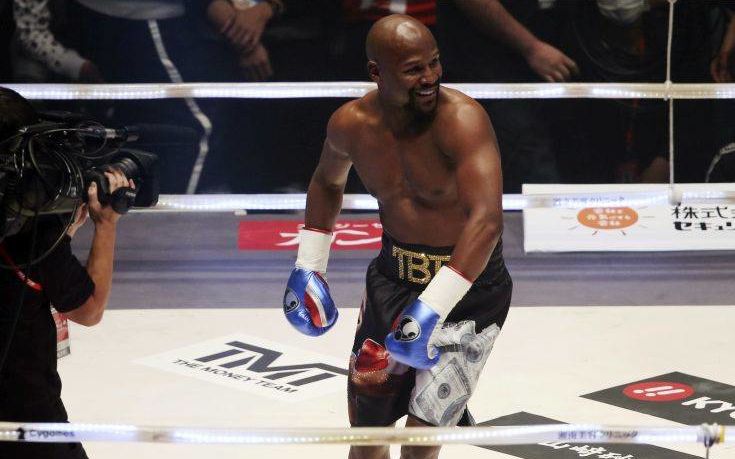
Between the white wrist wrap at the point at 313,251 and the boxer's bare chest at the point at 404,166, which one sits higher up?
the boxer's bare chest at the point at 404,166

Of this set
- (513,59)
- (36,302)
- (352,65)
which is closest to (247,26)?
(352,65)

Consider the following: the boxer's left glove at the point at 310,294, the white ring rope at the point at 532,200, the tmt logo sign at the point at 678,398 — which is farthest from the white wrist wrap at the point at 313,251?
the white ring rope at the point at 532,200

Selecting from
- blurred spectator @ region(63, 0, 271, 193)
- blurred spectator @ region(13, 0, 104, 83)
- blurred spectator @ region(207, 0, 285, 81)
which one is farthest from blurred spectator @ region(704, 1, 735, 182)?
blurred spectator @ region(13, 0, 104, 83)

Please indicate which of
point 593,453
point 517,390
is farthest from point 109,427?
point 517,390

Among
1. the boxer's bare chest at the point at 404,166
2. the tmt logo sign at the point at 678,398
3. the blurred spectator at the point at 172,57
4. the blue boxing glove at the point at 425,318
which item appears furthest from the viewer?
the blurred spectator at the point at 172,57

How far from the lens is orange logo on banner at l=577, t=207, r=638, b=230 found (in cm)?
538

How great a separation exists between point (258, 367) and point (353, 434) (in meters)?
1.96

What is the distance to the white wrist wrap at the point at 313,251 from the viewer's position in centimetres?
295

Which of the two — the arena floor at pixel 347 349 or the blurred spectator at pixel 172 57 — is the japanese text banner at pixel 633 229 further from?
the blurred spectator at pixel 172 57

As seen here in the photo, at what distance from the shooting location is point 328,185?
297cm

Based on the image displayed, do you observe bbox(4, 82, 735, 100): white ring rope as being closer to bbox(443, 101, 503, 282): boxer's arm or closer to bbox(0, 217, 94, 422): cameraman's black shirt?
bbox(443, 101, 503, 282): boxer's arm

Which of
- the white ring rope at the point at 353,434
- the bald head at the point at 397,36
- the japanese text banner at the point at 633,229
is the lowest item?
the white ring rope at the point at 353,434

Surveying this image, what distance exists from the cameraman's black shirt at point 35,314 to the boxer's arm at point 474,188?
766 mm

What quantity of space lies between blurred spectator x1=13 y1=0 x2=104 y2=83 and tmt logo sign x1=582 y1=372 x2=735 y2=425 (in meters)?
3.04
